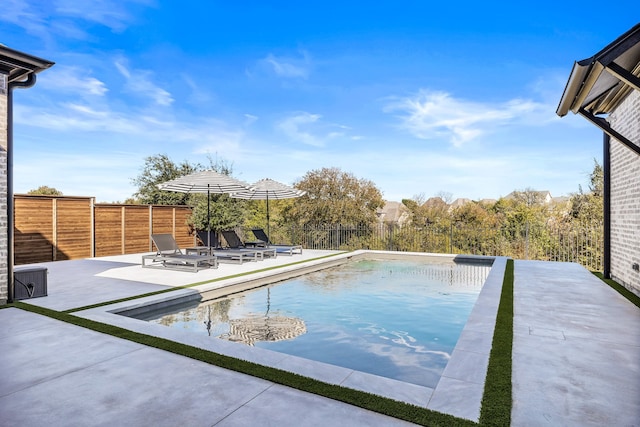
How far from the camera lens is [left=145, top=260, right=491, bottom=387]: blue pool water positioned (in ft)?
14.3

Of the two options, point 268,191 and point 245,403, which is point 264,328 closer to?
point 245,403

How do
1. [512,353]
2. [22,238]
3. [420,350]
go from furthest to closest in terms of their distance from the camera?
[22,238] < [420,350] < [512,353]

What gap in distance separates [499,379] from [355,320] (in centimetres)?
288

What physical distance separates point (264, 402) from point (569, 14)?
15.0 meters

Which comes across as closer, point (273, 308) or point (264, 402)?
point (264, 402)


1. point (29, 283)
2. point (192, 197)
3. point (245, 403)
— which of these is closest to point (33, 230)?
point (29, 283)

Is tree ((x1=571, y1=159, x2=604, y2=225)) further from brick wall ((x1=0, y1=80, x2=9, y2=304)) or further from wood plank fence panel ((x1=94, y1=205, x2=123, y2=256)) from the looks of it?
brick wall ((x1=0, y1=80, x2=9, y2=304))

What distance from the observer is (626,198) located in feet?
24.1

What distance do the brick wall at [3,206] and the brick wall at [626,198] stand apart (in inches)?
398

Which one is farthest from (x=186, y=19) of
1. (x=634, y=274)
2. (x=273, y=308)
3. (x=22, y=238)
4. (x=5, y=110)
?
(x=634, y=274)

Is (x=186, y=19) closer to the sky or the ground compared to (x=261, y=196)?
closer to the sky

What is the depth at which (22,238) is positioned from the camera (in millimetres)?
11078

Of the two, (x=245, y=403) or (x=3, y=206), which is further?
(x=3, y=206)

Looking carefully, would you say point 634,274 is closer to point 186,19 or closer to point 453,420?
point 453,420
